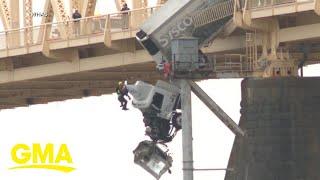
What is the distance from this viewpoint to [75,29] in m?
89.8

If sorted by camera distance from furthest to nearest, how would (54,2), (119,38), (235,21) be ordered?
(54,2), (119,38), (235,21)

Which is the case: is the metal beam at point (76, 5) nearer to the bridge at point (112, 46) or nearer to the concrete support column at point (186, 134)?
the bridge at point (112, 46)

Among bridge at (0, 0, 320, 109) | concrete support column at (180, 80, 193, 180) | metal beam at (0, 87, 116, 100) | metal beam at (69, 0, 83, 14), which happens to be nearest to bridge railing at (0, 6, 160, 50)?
bridge at (0, 0, 320, 109)

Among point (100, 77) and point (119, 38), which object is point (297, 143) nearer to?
point (119, 38)

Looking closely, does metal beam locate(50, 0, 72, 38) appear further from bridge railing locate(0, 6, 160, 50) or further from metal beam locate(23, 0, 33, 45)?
metal beam locate(23, 0, 33, 45)

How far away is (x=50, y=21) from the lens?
9500 centimetres

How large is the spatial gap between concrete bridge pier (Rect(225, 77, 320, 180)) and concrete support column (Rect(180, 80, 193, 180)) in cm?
350

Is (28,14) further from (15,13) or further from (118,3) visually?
(118,3)

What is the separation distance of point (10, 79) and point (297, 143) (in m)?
20.9

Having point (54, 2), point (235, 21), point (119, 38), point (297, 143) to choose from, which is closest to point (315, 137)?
point (297, 143)

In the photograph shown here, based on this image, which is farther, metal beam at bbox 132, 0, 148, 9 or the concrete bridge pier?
metal beam at bbox 132, 0, 148, 9

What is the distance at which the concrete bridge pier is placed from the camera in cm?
7981

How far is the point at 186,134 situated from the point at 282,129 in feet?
15.0

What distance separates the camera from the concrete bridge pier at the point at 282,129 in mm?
79812
